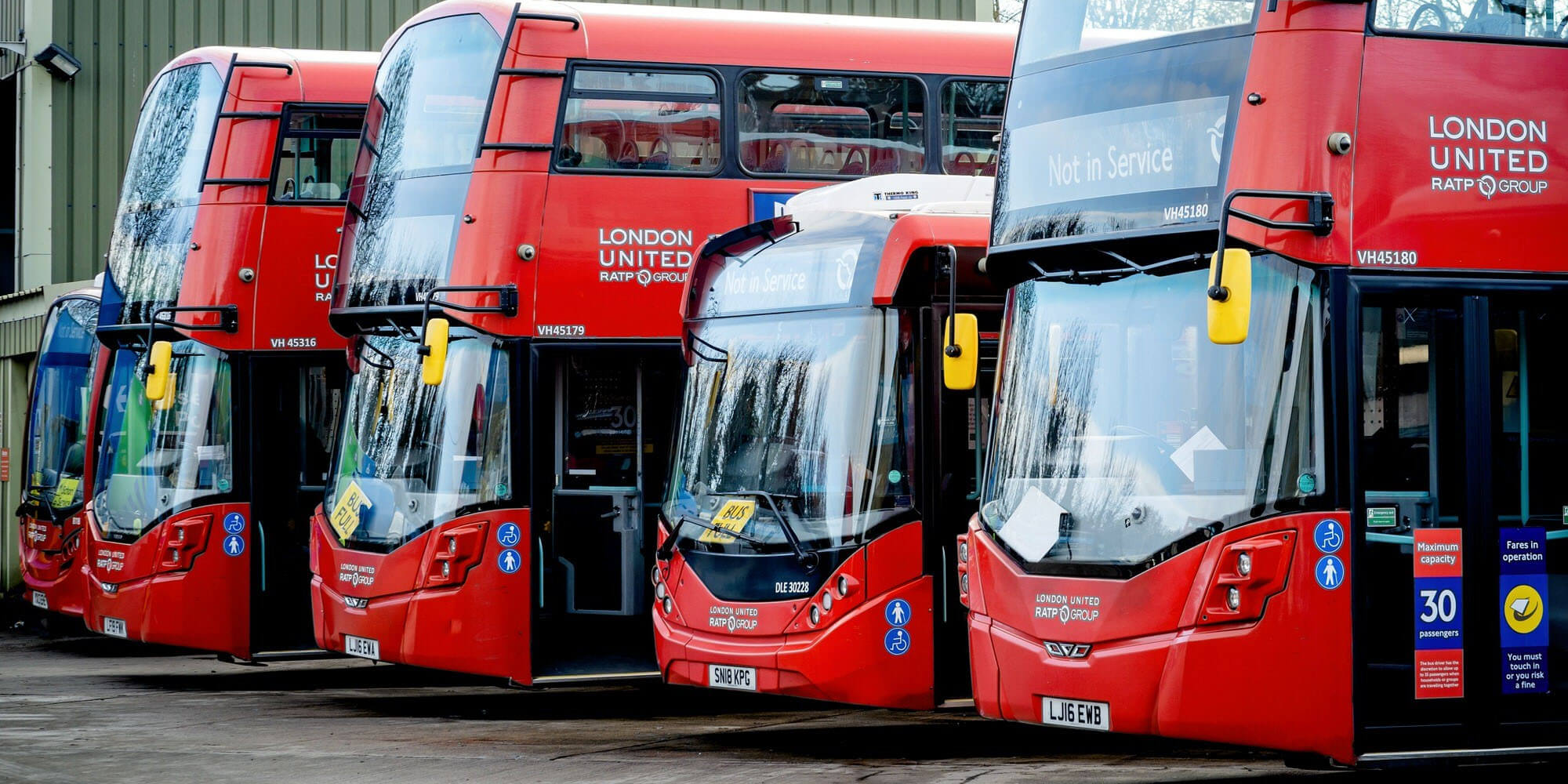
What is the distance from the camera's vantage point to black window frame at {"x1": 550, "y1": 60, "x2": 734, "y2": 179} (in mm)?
13469

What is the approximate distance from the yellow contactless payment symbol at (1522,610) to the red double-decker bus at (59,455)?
1347cm

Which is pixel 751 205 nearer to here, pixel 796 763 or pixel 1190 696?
pixel 796 763

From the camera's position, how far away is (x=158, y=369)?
15.8 metres

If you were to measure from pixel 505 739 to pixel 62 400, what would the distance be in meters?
9.79

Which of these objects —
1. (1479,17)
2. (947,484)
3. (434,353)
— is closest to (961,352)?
(947,484)

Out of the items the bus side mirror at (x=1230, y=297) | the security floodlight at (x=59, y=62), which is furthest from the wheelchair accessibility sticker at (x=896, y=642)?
the security floodlight at (x=59, y=62)

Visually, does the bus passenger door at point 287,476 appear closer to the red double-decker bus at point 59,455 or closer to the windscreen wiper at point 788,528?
the red double-decker bus at point 59,455

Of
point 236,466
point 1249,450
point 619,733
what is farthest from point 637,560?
point 1249,450

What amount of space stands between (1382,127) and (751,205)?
227 inches

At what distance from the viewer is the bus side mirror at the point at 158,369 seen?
51.7ft

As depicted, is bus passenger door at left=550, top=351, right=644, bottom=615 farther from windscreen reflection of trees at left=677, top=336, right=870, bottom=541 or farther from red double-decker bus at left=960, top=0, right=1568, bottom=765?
red double-decker bus at left=960, top=0, right=1568, bottom=765

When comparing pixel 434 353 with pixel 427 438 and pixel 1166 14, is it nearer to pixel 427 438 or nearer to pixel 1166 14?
pixel 427 438

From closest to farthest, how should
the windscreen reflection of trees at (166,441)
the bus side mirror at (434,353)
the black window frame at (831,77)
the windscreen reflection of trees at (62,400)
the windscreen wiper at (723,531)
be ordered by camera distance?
the windscreen wiper at (723,531) → the bus side mirror at (434,353) → the black window frame at (831,77) → the windscreen reflection of trees at (166,441) → the windscreen reflection of trees at (62,400)

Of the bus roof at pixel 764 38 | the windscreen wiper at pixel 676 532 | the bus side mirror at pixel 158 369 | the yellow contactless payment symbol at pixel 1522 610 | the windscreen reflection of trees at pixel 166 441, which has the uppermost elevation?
the bus roof at pixel 764 38
